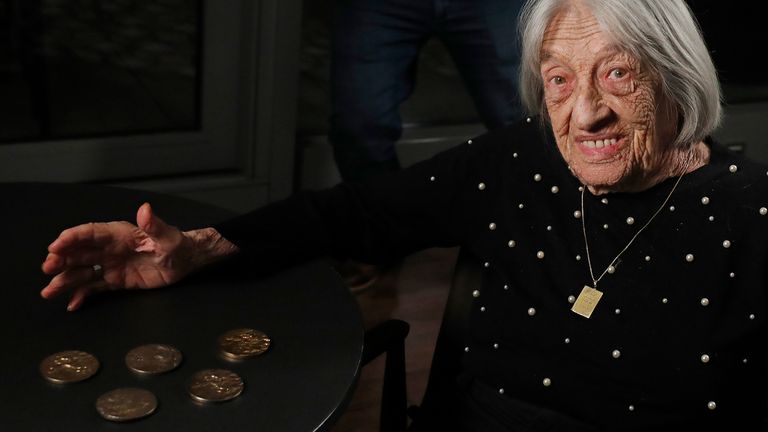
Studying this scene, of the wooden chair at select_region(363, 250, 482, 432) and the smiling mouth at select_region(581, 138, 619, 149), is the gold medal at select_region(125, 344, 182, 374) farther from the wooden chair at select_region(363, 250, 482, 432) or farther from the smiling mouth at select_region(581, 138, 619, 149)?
the smiling mouth at select_region(581, 138, 619, 149)

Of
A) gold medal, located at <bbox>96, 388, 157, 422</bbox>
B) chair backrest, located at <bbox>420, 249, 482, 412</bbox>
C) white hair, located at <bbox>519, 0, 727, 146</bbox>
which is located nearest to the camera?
gold medal, located at <bbox>96, 388, 157, 422</bbox>

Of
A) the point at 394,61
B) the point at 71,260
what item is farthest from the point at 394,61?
the point at 71,260

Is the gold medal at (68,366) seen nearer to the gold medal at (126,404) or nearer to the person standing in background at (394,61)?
the gold medal at (126,404)

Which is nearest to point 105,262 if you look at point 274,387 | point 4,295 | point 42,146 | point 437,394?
point 4,295

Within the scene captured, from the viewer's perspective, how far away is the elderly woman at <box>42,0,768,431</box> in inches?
63.1

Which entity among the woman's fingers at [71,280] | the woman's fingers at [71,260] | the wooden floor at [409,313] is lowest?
the wooden floor at [409,313]

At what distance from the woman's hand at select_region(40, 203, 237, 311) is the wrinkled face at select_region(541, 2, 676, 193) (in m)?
0.56

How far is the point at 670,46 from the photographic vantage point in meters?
1.57

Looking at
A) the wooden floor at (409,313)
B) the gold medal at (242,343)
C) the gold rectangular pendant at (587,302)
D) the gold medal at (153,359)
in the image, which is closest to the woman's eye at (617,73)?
the gold rectangular pendant at (587,302)

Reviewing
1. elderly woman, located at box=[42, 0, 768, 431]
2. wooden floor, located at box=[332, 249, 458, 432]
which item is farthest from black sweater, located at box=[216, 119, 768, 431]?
wooden floor, located at box=[332, 249, 458, 432]

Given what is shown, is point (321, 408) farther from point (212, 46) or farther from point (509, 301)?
point (212, 46)

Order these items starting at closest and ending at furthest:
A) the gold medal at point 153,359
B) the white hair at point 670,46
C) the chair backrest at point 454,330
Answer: the gold medal at point 153,359 → the white hair at point 670,46 → the chair backrest at point 454,330

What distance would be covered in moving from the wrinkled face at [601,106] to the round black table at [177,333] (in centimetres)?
40

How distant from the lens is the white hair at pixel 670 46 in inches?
61.1
